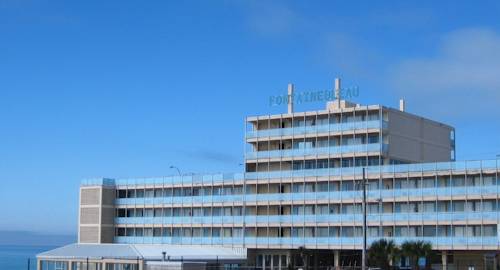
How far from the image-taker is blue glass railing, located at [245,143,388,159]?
103 meters

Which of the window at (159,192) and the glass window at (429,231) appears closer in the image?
the glass window at (429,231)

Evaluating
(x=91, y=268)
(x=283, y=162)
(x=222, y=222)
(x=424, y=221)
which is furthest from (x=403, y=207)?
(x=91, y=268)

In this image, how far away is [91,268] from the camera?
103 metres

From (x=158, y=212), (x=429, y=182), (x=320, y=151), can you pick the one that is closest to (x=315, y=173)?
Result: (x=320, y=151)

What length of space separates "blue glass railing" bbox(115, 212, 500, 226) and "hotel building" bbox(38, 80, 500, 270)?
0.43ft

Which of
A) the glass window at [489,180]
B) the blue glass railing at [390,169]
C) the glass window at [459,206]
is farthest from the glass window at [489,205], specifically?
the blue glass railing at [390,169]

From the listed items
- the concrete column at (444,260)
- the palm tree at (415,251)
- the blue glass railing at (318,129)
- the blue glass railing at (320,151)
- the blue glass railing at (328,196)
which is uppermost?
the blue glass railing at (318,129)

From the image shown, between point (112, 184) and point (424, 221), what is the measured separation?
49.2 m

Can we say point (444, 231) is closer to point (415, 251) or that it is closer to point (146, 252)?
point (415, 251)

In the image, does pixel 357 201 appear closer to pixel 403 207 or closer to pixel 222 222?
pixel 403 207

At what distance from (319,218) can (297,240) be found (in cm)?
428

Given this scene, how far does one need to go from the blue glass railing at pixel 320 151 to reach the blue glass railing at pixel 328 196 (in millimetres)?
5032

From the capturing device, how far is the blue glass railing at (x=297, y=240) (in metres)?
93.2

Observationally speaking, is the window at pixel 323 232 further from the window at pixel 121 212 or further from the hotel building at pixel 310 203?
the window at pixel 121 212
